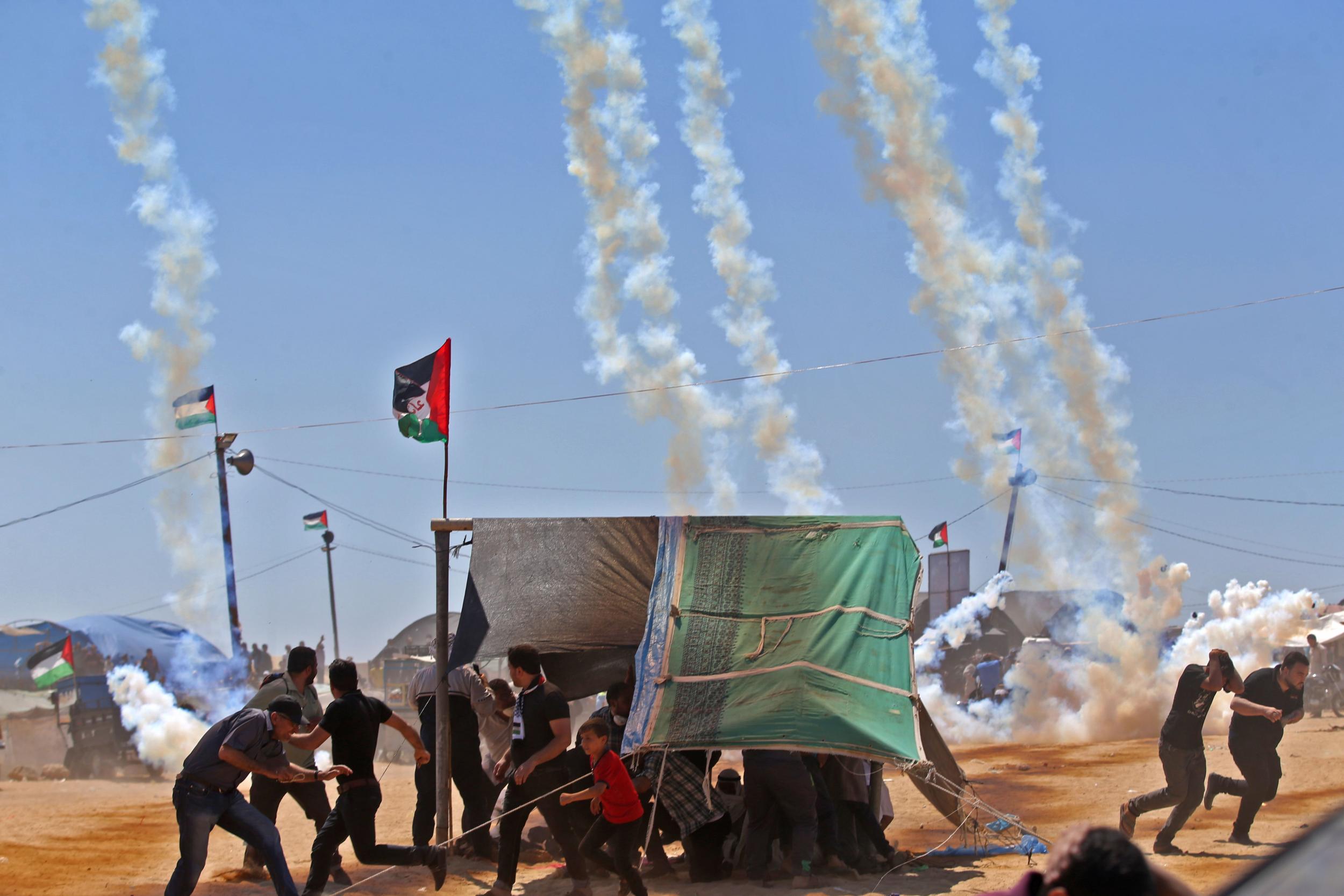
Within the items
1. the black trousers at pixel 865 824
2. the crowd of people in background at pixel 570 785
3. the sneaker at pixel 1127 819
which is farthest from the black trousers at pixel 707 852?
the sneaker at pixel 1127 819

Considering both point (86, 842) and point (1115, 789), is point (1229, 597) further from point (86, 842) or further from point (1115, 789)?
point (86, 842)

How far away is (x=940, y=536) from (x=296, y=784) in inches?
1247

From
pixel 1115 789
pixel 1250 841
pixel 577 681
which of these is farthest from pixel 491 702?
pixel 1115 789

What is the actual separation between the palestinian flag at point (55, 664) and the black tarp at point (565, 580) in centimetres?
1702

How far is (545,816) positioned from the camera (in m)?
8.54

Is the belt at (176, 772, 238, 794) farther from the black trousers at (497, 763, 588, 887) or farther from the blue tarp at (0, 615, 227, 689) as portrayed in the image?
the blue tarp at (0, 615, 227, 689)

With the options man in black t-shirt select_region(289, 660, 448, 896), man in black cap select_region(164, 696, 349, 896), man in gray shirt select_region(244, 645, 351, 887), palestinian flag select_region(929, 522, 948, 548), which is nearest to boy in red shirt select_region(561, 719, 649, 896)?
man in black t-shirt select_region(289, 660, 448, 896)

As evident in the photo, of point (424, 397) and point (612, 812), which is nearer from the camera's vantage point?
point (612, 812)

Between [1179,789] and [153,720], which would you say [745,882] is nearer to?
[1179,789]

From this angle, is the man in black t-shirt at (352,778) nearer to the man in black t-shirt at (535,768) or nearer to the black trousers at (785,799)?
the man in black t-shirt at (535,768)

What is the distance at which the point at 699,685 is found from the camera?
30.4 feet

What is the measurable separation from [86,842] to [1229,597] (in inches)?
1101

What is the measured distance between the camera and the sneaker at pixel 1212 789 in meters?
10.2

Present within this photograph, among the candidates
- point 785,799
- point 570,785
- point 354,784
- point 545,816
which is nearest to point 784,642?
point 785,799
